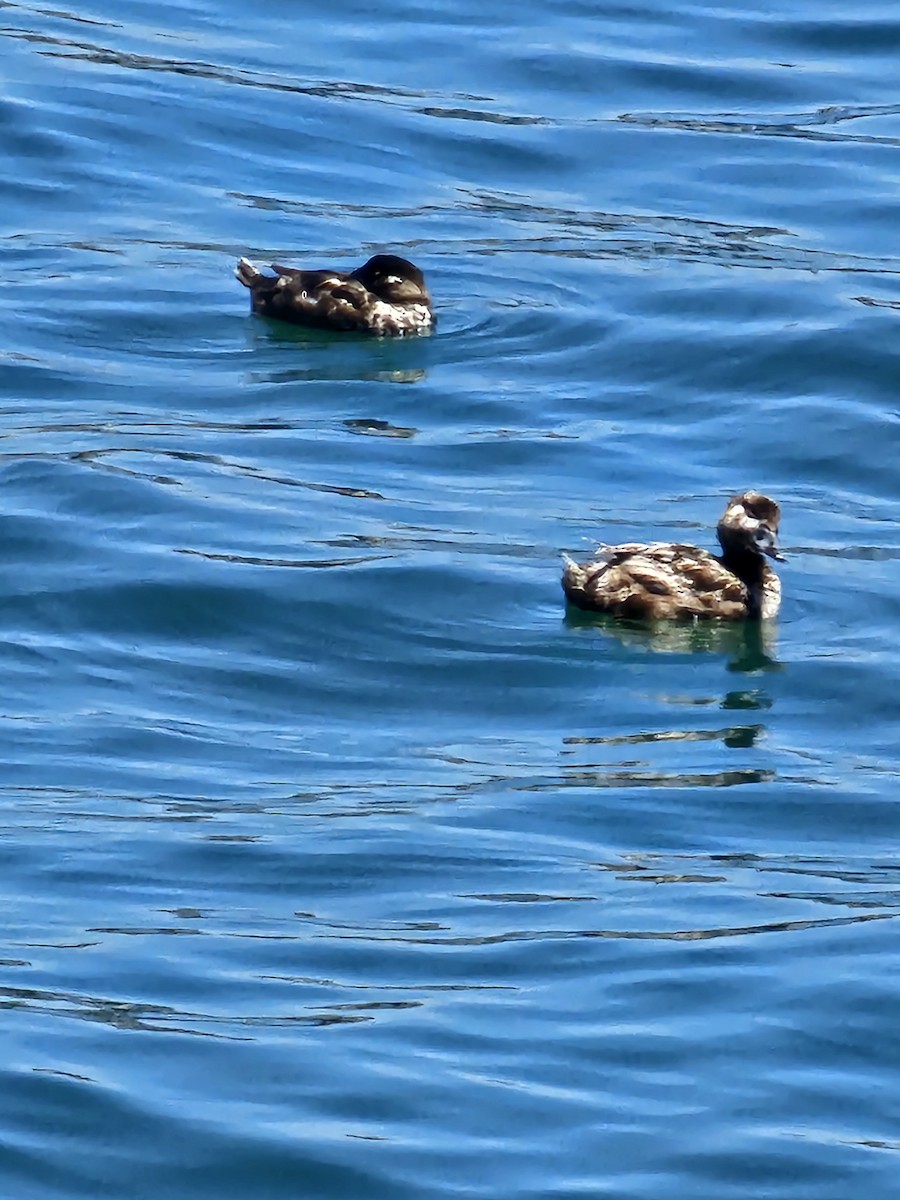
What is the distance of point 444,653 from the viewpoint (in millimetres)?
14305

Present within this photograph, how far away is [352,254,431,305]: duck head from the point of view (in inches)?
768

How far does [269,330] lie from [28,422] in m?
2.66

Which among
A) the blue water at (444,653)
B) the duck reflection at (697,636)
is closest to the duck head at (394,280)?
the blue water at (444,653)

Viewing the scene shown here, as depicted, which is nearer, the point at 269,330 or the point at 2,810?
the point at 2,810

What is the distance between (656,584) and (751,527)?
0.59 m

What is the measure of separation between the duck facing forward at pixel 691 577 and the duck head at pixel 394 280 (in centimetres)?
503

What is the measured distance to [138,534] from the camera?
1573 centimetres

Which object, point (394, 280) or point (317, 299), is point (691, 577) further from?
point (317, 299)

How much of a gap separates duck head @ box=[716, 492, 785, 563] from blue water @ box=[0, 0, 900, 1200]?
0.44m

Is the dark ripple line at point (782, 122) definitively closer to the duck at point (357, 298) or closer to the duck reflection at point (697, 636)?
the duck at point (357, 298)

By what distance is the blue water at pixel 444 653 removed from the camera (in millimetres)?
9328

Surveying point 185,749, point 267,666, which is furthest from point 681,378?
point 185,749

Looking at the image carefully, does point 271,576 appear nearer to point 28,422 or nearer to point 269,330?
point 28,422

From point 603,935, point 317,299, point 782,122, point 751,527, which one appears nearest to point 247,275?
point 317,299
